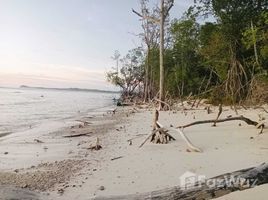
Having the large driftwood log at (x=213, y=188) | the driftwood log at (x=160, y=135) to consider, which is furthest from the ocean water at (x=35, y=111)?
the large driftwood log at (x=213, y=188)

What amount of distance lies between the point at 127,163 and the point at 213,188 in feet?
12.4

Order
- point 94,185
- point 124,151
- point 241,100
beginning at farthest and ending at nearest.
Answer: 1. point 241,100
2. point 124,151
3. point 94,185

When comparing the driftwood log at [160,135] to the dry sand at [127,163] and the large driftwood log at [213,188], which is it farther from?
the large driftwood log at [213,188]

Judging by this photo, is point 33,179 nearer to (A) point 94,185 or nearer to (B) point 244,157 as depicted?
(A) point 94,185

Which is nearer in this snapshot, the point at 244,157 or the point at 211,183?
the point at 211,183

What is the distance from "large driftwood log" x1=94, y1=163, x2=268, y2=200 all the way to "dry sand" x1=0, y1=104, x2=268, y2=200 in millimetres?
619

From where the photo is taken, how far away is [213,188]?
3828 mm

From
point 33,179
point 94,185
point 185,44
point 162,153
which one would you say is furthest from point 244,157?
point 185,44

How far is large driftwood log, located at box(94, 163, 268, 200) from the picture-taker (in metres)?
3.77

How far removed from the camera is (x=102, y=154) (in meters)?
9.08

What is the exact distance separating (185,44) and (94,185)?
3133 centimetres

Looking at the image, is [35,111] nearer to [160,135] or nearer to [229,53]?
[229,53]

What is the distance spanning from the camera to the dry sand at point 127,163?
580 cm

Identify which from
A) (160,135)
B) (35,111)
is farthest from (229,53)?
(35,111)
